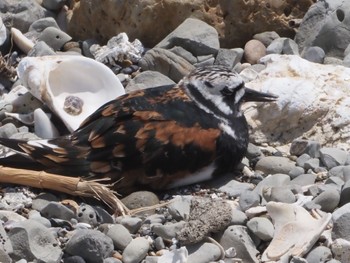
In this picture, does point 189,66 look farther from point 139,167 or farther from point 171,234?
point 171,234

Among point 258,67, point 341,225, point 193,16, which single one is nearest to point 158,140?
point 341,225

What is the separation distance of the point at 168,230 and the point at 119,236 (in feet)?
0.60

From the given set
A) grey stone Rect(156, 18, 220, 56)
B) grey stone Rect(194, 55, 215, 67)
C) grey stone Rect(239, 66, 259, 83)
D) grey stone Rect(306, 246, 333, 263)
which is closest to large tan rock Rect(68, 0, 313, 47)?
grey stone Rect(156, 18, 220, 56)

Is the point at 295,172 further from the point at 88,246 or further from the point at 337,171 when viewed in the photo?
the point at 88,246

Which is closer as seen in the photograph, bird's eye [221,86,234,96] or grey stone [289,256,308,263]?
grey stone [289,256,308,263]

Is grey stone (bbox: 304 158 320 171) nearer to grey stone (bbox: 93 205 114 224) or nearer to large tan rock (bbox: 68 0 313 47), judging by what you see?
grey stone (bbox: 93 205 114 224)

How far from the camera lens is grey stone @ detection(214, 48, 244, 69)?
265 inches

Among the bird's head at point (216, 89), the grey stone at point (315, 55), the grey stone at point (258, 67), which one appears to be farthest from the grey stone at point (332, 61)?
the bird's head at point (216, 89)

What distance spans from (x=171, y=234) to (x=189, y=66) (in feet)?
5.57

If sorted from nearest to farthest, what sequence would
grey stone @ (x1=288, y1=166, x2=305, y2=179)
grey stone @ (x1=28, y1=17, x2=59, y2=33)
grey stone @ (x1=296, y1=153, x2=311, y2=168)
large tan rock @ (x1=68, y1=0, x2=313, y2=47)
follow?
grey stone @ (x1=288, y1=166, x2=305, y2=179) < grey stone @ (x1=296, y1=153, x2=311, y2=168) < large tan rock @ (x1=68, y1=0, x2=313, y2=47) < grey stone @ (x1=28, y1=17, x2=59, y2=33)

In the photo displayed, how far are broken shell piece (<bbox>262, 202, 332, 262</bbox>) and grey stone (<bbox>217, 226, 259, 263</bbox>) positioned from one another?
1.9 inches

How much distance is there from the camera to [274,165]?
5789mm

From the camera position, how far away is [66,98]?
6.31 metres

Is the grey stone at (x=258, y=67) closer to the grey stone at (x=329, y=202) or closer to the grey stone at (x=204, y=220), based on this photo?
the grey stone at (x=329, y=202)
